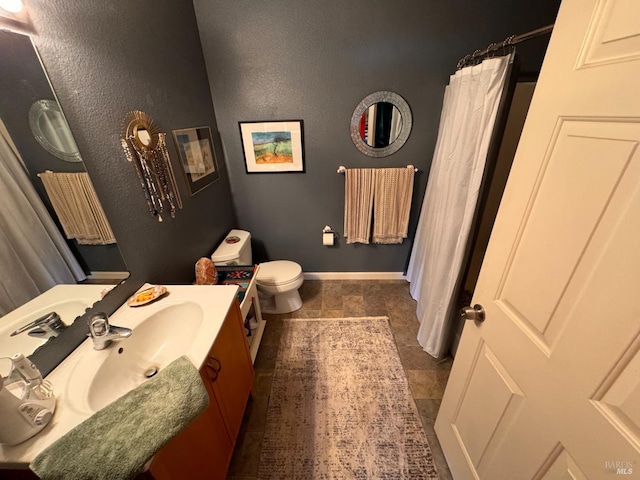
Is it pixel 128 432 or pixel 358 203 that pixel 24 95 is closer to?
pixel 128 432

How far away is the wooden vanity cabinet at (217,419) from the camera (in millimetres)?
782

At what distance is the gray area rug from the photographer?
125 centimetres

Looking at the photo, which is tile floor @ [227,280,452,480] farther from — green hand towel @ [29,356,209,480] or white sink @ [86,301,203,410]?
green hand towel @ [29,356,209,480]

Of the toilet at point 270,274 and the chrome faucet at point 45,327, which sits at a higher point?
the chrome faucet at point 45,327

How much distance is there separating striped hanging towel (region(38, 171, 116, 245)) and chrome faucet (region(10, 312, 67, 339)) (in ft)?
0.93

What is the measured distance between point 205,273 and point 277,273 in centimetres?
67

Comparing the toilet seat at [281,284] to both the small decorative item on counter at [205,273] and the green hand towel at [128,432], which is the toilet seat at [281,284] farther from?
the green hand towel at [128,432]

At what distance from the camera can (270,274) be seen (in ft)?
7.00

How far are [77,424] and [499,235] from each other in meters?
1.44

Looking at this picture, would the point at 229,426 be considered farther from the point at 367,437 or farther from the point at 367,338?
the point at 367,338

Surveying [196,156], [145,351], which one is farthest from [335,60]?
[145,351]

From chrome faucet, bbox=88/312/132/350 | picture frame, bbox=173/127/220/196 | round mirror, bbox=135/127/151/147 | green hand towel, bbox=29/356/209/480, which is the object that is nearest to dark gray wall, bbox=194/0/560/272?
picture frame, bbox=173/127/220/196

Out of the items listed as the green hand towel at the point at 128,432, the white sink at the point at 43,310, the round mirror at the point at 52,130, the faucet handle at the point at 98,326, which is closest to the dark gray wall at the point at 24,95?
the round mirror at the point at 52,130

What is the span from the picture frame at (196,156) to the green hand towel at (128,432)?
50.1 inches
